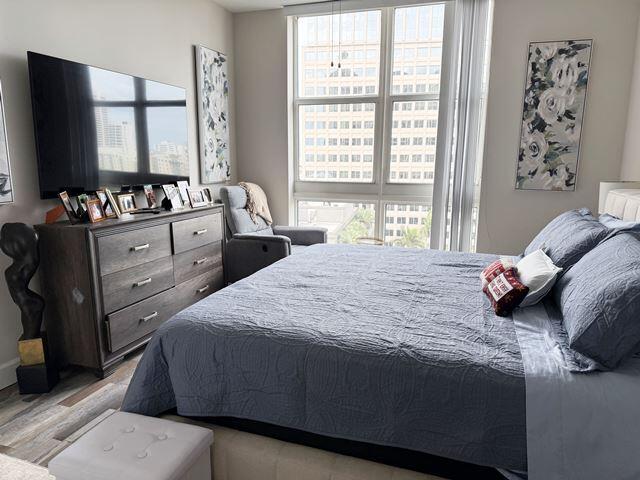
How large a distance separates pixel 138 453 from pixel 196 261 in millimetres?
2115

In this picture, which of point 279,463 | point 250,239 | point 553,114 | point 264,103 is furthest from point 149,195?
point 553,114

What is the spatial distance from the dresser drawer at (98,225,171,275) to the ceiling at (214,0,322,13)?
262 cm

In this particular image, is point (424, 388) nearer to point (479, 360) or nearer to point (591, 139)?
point (479, 360)

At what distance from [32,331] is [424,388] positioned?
7.18ft

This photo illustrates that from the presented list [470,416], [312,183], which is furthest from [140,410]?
[312,183]

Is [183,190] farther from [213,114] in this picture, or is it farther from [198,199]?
[213,114]

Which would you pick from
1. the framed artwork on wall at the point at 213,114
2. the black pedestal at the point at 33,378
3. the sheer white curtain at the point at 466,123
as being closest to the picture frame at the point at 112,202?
the black pedestal at the point at 33,378

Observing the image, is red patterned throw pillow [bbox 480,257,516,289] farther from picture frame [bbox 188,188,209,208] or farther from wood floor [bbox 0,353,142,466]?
picture frame [bbox 188,188,209,208]

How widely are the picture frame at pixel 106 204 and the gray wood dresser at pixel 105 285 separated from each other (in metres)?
0.12

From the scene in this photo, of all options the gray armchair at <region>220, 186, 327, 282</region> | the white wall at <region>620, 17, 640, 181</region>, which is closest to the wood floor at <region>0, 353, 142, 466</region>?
the gray armchair at <region>220, 186, 327, 282</region>

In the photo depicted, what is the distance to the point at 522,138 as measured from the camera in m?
3.75

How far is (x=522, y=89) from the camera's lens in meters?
3.71

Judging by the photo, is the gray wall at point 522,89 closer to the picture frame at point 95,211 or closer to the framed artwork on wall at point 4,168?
the picture frame at point 95,211

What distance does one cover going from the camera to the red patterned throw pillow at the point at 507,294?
1723mm
